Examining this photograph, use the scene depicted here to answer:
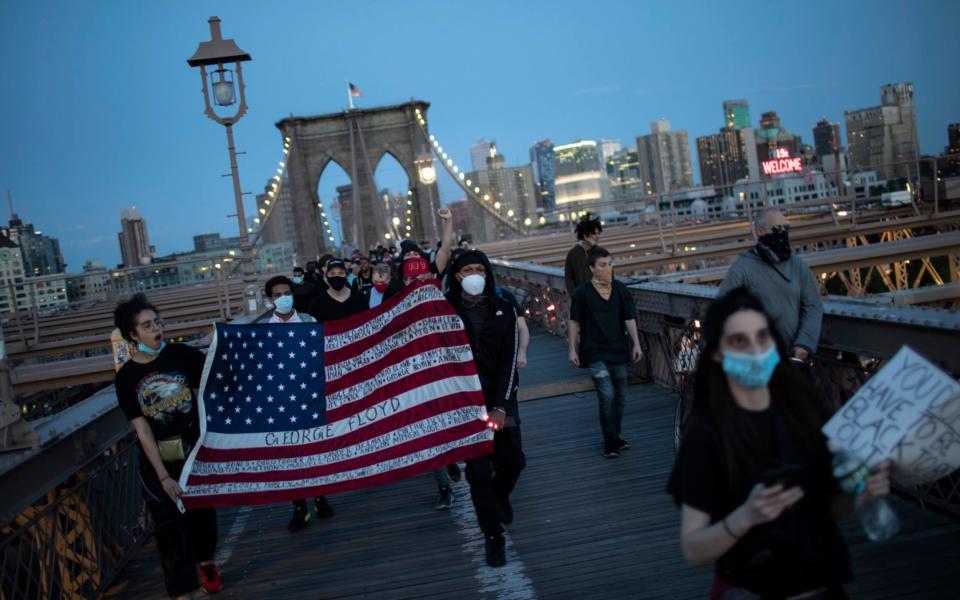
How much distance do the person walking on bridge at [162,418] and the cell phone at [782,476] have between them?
359cm

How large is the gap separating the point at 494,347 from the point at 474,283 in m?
0.43

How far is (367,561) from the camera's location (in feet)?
18.2

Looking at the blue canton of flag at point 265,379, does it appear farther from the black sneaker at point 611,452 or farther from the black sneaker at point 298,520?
the black sneaker at point 611,452

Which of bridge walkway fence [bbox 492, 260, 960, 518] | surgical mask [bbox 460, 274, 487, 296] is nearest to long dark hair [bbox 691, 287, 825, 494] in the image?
bridge walkway fence [bbox 492, 260, 960, 518]

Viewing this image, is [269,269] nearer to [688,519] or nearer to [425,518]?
[425,518]

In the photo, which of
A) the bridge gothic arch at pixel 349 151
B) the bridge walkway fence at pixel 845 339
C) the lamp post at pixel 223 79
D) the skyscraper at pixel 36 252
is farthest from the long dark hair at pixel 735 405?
the bridge gothic arch at pixel 349 151

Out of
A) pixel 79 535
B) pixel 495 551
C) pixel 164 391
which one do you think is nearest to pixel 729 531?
pixel 495 551

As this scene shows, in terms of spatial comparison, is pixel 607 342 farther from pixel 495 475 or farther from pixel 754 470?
pixel 754 470

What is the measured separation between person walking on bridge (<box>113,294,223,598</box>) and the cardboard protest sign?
144 inches

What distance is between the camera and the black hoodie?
220 inches

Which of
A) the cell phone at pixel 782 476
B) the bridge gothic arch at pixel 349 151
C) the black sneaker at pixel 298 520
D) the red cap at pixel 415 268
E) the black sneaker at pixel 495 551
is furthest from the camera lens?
the bridge gothic arch at pixel 349 151

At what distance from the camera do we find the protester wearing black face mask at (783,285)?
5.21m

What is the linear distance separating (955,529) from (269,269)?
28.1 meters

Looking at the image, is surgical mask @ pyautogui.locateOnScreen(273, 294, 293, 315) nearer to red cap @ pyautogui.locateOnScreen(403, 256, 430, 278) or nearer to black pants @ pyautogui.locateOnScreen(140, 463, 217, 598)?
red cap @ pyautogui.locateOnScreen(403, 256, 430, 278)
